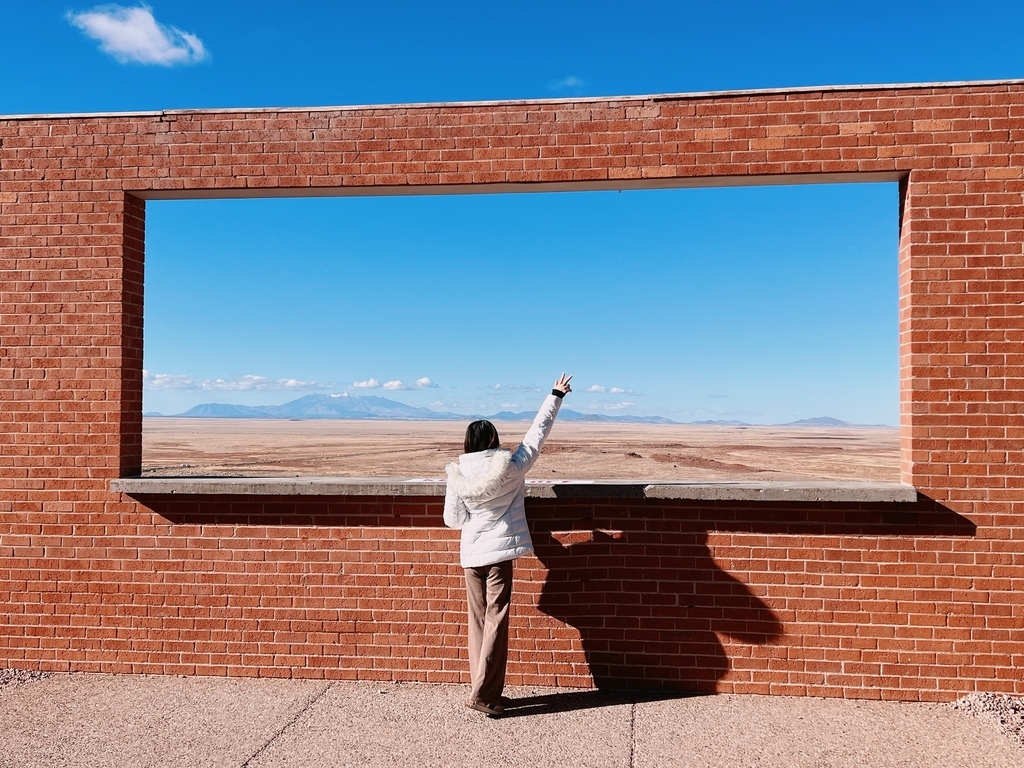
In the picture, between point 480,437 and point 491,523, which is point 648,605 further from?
point 480,437

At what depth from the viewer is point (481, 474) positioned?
431 centimetres

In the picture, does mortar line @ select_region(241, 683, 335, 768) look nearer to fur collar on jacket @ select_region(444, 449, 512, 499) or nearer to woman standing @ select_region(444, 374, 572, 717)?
woman standing @ select_region(444, 374, 572, 717)

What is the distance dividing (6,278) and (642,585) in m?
4.98

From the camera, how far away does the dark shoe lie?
14.6 feet

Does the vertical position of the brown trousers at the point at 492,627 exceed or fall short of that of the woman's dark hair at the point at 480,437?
it falls short

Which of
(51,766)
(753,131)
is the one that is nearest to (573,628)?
(51,766)

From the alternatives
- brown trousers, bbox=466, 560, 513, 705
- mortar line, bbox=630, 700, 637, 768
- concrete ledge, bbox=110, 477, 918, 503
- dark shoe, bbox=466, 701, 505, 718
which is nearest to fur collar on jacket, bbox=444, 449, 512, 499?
brown trousers, bbox=466, 560, 513, 705

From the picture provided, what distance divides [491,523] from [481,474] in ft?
1.06

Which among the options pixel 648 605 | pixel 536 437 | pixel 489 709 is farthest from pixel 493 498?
pixel 648 605

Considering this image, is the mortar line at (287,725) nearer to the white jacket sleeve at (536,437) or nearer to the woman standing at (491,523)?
→ the woman standing at (491,523)

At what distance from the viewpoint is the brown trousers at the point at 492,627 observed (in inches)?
174

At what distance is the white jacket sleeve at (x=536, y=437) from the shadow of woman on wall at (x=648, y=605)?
808 mm

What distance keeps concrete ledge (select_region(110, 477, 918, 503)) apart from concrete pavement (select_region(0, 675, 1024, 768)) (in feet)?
4.24

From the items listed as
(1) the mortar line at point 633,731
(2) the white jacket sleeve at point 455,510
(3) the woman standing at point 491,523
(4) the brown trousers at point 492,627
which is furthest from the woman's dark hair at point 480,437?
(1) the mortar line at point 633,731
